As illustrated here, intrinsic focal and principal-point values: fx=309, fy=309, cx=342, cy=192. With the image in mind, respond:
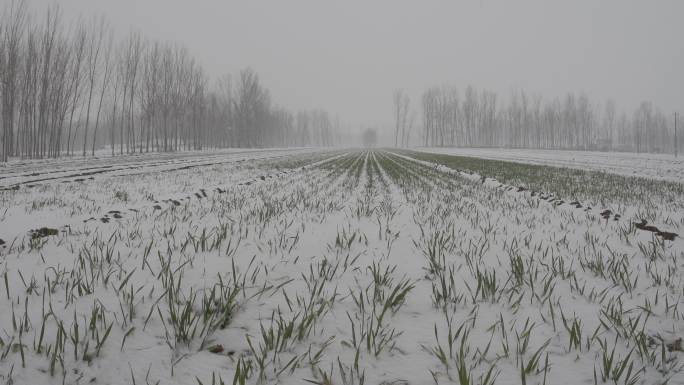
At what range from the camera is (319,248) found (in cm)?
279

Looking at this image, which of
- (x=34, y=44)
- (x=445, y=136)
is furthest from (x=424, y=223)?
(x=445, y=136)

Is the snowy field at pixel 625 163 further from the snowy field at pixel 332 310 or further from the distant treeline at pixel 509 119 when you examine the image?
the distant treeline at pixel 509 119

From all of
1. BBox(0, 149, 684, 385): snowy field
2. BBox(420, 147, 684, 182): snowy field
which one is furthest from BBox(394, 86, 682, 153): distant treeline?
BBox(0, 149, 684, 385): snowy field

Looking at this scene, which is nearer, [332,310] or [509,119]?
[332,310]

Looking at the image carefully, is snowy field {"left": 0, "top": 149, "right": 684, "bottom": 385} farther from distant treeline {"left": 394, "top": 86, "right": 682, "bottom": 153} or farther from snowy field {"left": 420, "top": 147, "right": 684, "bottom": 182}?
distant treeline {"left": 394, "top": 86, "right": 682, "bottom": 153}

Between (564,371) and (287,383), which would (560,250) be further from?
(287,383)

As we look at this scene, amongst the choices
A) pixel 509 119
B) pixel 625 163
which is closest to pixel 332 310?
pixel 625 163

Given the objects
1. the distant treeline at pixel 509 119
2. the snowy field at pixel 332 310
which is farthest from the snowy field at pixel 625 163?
the distant treeline at pixel 509 119

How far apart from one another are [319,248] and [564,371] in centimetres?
193

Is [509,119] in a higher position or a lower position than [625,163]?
higher

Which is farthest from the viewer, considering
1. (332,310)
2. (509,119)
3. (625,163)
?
(509,119)

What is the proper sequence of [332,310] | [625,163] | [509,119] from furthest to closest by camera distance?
[509,119] → [625,163] → [332,310]

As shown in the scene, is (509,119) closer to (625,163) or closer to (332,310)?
(625,163)

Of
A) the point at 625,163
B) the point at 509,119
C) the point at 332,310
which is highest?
the point at 509,119
